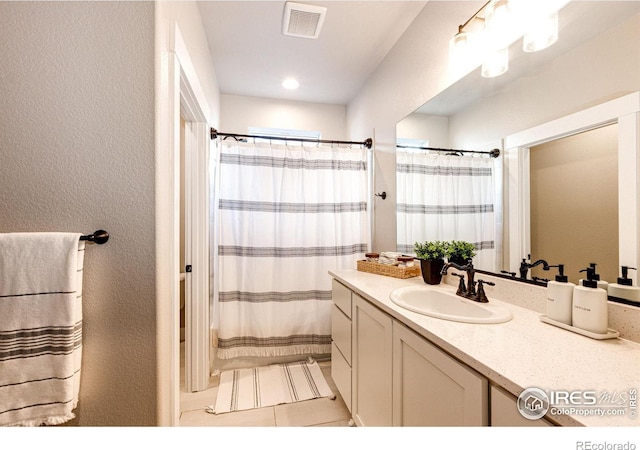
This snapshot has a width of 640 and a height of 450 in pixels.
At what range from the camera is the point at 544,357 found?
66 cm

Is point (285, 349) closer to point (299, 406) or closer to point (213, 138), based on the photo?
point (299, 406)

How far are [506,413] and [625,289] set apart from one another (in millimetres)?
576

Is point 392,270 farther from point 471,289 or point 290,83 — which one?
point 290,83

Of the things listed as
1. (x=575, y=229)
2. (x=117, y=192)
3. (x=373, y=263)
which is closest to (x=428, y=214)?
(x=373, y=263)

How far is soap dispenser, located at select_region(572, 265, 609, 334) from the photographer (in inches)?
29.6

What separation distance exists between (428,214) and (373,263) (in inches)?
19.0

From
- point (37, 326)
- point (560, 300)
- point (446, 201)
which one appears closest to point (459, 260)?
point (446, 201)

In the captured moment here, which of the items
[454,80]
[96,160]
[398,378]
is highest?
[454,80]

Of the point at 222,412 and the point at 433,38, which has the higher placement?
the point at 433,38

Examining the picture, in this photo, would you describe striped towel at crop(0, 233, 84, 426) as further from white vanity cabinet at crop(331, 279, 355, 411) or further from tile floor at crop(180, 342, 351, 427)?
white vanity cabinet at crop(331, 279, 355, 411)

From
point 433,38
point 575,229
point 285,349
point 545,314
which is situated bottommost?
point 285,349

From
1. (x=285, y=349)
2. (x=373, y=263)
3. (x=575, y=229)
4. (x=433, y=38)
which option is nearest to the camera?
(x=575, y=229)
